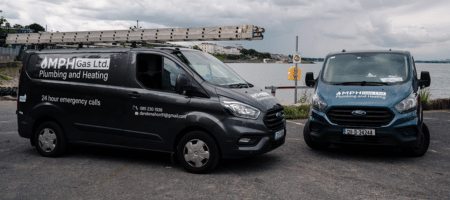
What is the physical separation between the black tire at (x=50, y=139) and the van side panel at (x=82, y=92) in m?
0.14

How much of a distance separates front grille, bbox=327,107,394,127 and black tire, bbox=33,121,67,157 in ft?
14.8

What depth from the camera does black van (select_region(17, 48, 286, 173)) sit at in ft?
18.2

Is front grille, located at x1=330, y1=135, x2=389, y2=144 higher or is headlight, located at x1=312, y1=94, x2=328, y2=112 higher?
headlight, located at x1=312, y1=94, x2=328, y2=112

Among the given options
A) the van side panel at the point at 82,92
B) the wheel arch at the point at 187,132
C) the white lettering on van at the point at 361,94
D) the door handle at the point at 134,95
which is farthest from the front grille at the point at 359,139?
the van side panel at the point at 82,92

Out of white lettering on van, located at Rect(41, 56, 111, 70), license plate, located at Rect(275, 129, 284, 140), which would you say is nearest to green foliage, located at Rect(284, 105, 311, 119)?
license plate, located at Rect(275, 129, 284, 140)

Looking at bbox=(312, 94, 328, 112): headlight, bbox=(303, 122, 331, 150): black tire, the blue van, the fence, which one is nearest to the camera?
the blue van

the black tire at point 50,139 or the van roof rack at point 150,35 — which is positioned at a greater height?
the van roof rack at point 150,35

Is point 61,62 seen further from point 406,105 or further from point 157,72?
point 406,105

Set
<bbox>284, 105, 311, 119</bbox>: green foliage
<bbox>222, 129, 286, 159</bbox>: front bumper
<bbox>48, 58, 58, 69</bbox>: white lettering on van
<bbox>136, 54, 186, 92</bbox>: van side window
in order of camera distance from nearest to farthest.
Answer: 1. <bbox>222, 129, 286, 159</bbox>: front bumper
2. <bbox>136, 54, 186, 92</bbox>: van side window
3. <bbox>48, 58, 58, 69</bbox>: white lettering on van
4. <bbox>284, 105, 311, 119</bbox>: green foliage

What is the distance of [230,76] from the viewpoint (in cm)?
653

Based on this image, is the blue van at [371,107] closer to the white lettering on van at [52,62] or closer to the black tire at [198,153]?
the black tire at [198,153]

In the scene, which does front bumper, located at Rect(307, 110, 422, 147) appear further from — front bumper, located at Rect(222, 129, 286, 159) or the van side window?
the van side window

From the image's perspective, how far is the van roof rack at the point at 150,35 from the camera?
9922 millimetres

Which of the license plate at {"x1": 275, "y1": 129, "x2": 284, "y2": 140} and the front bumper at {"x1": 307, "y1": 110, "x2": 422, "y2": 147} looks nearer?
the license plate at {"x1": 275, "y1": 129, "x2": 284, "y2": 140}
